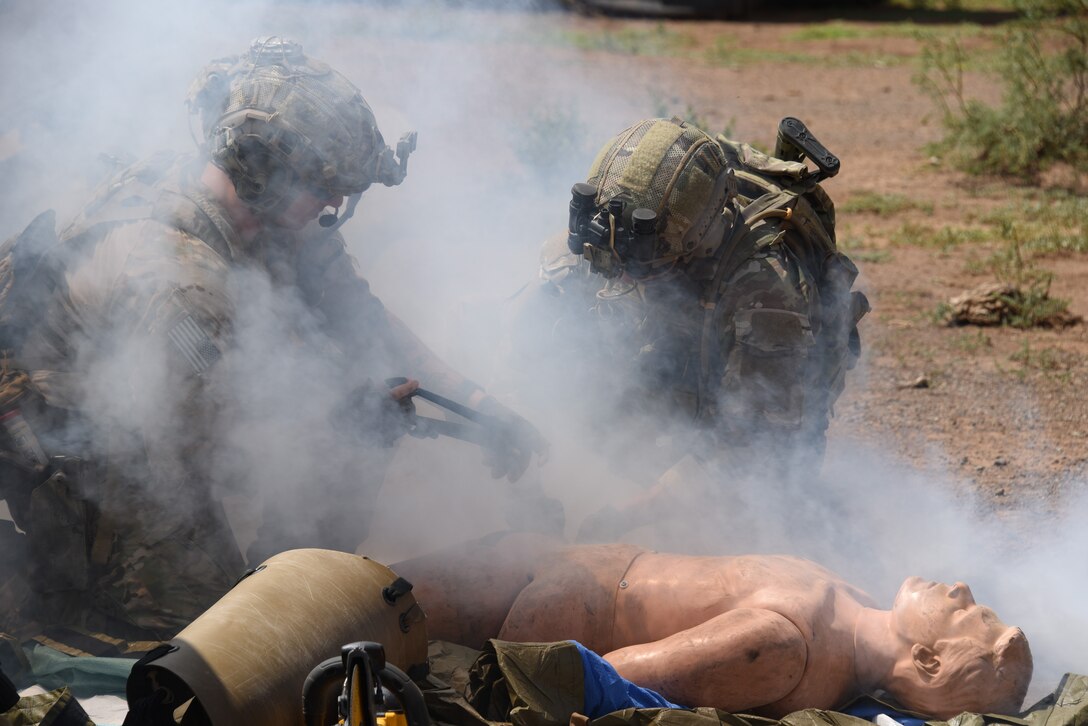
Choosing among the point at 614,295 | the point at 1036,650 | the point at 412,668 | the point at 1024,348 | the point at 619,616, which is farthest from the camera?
the point at 1024,348

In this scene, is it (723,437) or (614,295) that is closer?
(723,437)

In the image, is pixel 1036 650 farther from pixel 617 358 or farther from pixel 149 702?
pixel 149 702

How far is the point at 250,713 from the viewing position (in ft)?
8.93

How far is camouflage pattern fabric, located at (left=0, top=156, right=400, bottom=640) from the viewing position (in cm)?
357

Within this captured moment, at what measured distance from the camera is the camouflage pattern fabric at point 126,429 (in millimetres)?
3568

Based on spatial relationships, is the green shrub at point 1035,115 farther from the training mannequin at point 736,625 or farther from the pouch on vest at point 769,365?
the training mannequin at point 736,625

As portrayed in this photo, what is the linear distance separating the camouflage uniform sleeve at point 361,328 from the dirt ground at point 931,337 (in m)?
2.24

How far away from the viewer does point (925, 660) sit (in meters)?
3.27

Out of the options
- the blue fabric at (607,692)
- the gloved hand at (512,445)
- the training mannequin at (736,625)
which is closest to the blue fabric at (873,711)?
the training mannequin at (736,625)

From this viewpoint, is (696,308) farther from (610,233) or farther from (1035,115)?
(1035,115)

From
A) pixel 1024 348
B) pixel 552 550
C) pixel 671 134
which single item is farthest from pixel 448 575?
pixel 1024 348

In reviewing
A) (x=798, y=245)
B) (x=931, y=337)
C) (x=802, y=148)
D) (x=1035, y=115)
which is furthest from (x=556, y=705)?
(x=1035, y=115)

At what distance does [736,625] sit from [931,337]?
414 cm

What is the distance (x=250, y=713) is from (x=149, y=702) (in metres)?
0.25
